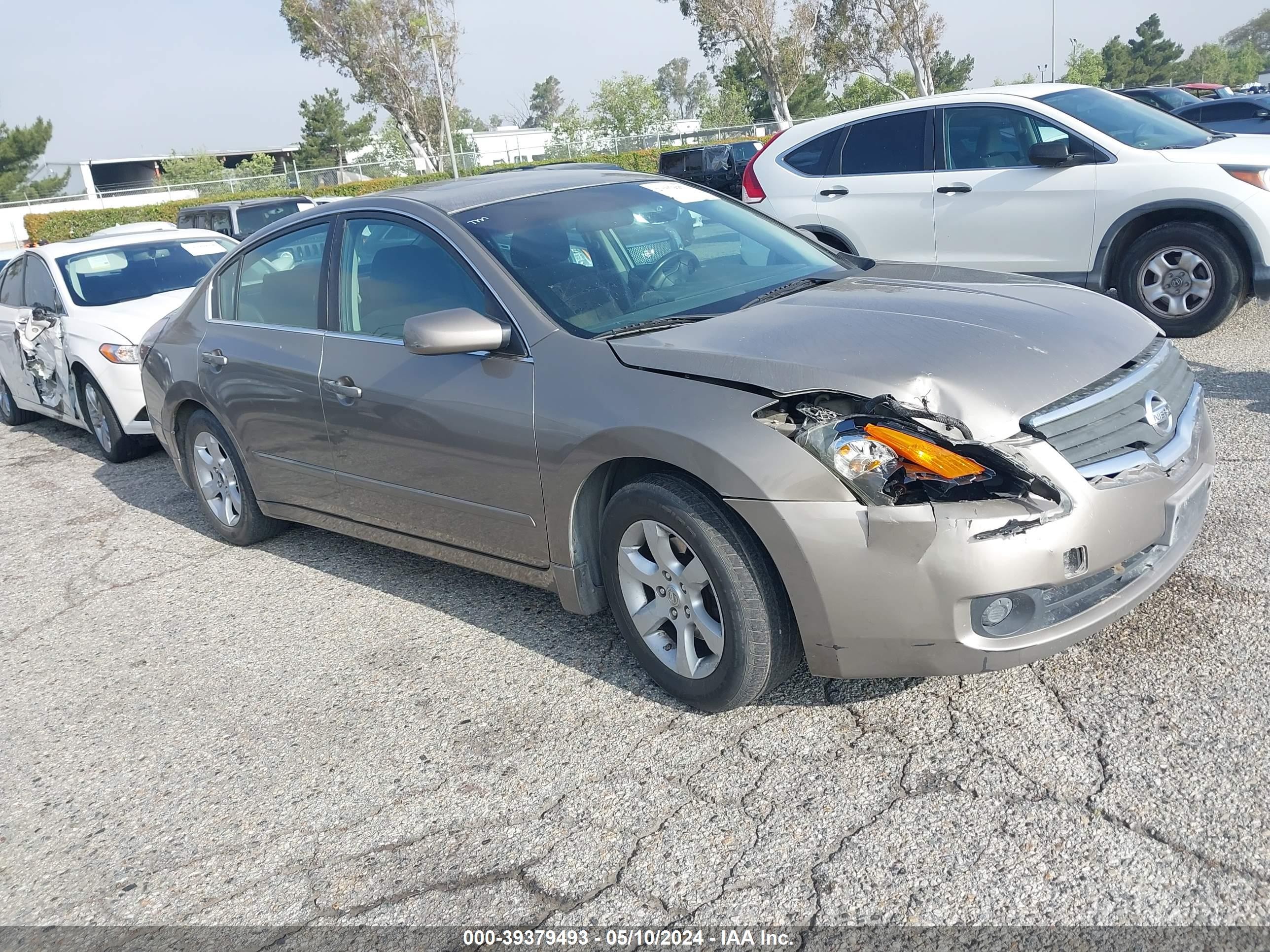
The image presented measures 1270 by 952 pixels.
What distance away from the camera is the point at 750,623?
3.09 meters

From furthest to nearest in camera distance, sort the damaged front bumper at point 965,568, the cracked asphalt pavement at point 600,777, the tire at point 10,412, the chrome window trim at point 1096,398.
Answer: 1. the tire at point 10,412
2. the chrome window trim at point 1096,398
3. the damaged front bumper at point 965,568
4. the cracked asphalt pavement at point 600,777

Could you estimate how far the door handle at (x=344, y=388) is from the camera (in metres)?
4.25

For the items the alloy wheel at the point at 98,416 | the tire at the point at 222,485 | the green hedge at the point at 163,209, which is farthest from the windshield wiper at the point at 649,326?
the green hedge at the point at 163,209

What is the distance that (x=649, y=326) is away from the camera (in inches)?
142

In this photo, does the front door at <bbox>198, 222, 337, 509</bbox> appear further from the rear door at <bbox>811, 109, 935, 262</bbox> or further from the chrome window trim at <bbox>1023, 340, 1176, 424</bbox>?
the rear door at <bbox>811, 109, 935, 262</bbox>

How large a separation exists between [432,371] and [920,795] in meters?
2.25

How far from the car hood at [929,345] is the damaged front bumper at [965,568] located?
25 cm

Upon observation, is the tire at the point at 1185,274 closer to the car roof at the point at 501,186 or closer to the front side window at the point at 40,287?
the car roof at the point at 501,186

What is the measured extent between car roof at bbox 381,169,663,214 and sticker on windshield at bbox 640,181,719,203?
2.2 inches

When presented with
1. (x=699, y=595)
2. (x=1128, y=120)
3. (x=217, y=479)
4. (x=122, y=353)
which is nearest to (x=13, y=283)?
(x=122, y=353)

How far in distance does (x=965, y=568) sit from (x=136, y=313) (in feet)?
22.5

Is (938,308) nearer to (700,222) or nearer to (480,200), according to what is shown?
(700,222)

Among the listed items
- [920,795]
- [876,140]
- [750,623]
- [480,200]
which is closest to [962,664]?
[920,795]

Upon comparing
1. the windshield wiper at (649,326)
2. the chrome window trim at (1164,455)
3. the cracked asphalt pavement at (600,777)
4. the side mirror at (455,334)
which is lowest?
the cracked asphalt pavement at (600,777)
